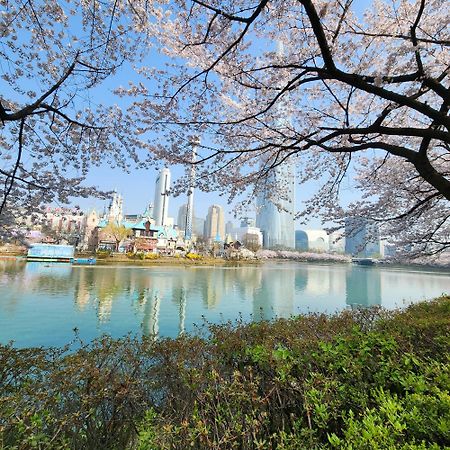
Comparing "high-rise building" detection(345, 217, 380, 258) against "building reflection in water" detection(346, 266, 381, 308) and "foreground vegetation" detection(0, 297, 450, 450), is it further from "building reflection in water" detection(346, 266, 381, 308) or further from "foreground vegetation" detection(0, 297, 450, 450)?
"foreground vegetation" detection(0, 297, 450, 450)

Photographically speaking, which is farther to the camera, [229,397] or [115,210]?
[115,210]

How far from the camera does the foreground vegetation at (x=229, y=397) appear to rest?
4.24 feet

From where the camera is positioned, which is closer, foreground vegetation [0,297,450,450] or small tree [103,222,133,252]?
foreground vegetation [0,297,450,450]

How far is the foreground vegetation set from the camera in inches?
50.8

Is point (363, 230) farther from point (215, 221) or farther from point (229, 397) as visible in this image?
point (215, 221)

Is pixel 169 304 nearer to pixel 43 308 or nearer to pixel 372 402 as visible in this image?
pixel 43 308

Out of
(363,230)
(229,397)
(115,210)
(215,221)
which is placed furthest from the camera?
(215,221)

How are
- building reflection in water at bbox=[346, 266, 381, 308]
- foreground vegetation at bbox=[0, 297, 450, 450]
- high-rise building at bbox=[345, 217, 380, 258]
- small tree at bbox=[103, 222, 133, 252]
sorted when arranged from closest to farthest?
foreground vegetation at bbox=[0, 297, 450, 450], high-rise building at bbox=[345, 217, 380, 258], building reflection in water at bbox=[346, 266, 381, 308], small tree at bbox=[103, 222, 133, 252]

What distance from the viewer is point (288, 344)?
237 centimetres

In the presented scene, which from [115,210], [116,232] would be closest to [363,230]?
[116,232]

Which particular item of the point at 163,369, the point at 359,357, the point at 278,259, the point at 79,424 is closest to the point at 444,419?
the point at 359,357

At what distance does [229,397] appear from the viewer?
64.4 inches

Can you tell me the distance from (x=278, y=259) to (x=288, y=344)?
69.1 meters

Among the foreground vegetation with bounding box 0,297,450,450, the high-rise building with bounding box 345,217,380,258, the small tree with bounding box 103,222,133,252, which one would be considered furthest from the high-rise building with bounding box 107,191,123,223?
the foreground vegetation with bounding box 0,297,450,450
